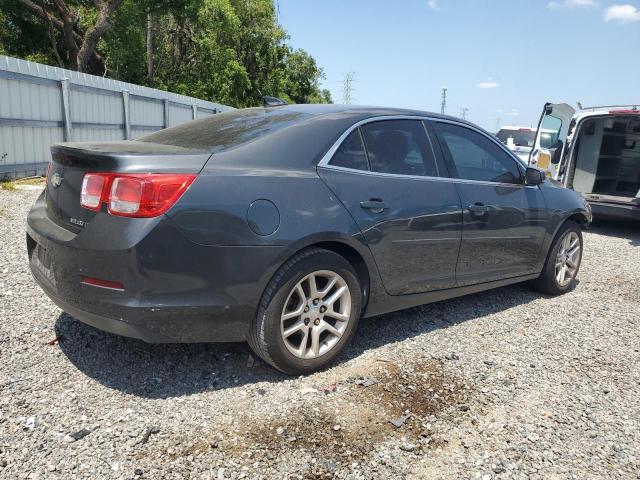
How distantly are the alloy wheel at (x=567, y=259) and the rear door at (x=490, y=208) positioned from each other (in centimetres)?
52

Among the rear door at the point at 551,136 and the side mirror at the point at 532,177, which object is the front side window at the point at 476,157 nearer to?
the side mirror at the point at 532,177

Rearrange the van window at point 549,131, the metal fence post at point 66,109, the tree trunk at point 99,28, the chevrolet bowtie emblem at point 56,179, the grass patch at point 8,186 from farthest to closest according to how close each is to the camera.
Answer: the tree trunk at point 99,28 < the metal fence post at point 66,109 < the van window at point 549,131 < the grass patch at point 8,186 < the chevrolet bowtie emblem at point 56,179

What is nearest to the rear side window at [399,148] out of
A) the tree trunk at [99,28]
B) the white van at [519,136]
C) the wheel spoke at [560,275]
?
the wheel spoke at [560,275]

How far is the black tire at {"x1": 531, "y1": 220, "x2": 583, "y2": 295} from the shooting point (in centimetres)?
504

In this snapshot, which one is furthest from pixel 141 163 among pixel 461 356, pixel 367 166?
pixel 461 356

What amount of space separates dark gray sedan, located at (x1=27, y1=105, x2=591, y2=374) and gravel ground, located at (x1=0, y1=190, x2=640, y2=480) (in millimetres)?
326

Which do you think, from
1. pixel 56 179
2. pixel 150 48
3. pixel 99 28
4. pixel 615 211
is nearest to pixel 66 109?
pixel 56 179

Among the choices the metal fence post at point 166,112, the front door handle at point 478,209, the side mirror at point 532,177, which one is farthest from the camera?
the metal fence post at point 166,112

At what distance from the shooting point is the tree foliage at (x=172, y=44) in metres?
22.2

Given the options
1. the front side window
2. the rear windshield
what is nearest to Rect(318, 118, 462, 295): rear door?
the front side window

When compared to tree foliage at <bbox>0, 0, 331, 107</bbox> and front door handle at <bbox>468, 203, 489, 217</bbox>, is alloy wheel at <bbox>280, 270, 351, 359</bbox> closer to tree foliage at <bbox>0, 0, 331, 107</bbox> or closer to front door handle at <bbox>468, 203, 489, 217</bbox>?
front door handle at <bbox>468, 203, 489, 217</bbox>

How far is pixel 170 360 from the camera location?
10.8 ft

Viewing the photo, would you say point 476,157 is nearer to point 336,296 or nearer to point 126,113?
point 336,296

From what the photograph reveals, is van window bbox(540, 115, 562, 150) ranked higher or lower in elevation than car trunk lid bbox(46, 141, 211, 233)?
higher
